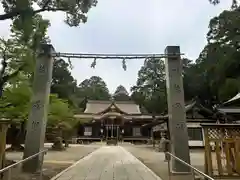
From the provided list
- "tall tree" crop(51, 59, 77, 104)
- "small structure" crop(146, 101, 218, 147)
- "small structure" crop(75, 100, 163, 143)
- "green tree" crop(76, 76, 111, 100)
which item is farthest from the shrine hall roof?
"small structure" crop(146, 101, 218, 147)

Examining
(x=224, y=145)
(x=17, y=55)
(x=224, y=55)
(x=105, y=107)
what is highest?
(x=224, y=55)

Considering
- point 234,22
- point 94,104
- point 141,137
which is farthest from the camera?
point 94,104

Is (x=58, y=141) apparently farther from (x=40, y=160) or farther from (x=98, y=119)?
(x=98, y=119)

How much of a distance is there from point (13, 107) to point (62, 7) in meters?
5.58

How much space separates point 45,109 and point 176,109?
405 centimetres

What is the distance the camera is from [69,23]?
875cm

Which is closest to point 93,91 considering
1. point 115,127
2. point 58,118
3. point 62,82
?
point 62,82

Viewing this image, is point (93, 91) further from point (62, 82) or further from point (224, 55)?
point (224, 55)

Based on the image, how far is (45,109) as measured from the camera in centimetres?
778

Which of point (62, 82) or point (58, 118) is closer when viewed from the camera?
point (58, 118)

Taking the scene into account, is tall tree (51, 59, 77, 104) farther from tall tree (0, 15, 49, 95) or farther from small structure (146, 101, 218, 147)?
tall tree (0, 15, 49, 95)

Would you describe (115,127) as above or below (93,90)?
below

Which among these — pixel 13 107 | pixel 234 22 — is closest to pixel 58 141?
pixel 13 107

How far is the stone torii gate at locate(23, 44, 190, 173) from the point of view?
7230mm
